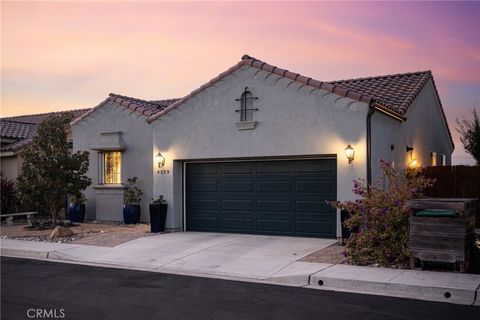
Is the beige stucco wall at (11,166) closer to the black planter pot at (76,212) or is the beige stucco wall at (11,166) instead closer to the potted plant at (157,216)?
the black planter pot at (76,212)

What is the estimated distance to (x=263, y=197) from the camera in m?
14.6

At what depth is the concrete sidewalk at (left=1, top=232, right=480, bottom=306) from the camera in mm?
8352

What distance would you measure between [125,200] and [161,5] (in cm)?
718

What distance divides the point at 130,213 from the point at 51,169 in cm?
317

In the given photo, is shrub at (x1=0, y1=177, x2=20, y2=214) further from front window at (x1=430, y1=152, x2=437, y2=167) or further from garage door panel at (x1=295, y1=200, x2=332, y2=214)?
front window at (x1=430, y1=152, x2=437, y2=167)

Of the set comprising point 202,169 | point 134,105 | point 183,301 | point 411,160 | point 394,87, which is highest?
point 394,87

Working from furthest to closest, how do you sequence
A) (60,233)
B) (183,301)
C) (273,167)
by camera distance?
1. (60,233)
2. (273,167)
3. (183,301)

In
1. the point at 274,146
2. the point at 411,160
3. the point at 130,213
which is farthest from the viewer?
the point at 130,213

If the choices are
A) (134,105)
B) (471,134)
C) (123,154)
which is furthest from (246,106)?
(471,134)

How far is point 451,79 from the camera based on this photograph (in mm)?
20828

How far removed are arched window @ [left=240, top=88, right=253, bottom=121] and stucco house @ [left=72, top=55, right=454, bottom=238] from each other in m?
0.03

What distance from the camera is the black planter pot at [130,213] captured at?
59.0ft

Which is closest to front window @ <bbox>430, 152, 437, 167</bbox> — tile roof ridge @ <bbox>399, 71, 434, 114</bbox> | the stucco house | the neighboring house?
the stucco house

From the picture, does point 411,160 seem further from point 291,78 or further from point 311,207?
point 291,78
